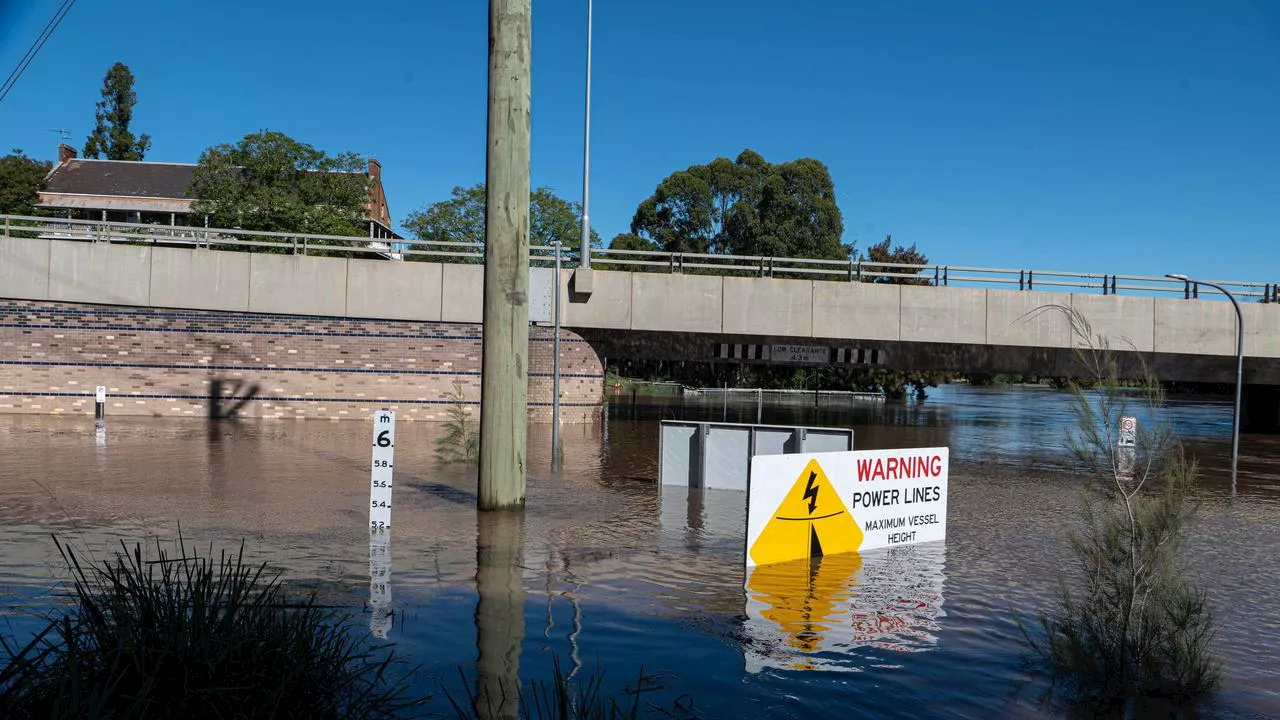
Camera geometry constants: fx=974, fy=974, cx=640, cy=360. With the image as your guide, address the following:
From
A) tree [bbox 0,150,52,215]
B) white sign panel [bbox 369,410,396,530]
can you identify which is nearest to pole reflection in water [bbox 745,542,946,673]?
white sign panel [bbox 369,410,396,530]

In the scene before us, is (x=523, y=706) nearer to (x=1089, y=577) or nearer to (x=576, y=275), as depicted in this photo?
(x=1089, y=577)

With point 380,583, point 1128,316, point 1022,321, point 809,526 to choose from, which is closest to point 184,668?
point 380,583

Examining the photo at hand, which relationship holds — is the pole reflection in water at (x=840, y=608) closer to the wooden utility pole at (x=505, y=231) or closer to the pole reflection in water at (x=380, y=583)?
the pole reflection in water at (x=380, y=583)

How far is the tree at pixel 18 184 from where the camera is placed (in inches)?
2611

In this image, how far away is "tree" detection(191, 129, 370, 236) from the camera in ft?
175

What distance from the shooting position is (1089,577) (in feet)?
20.3

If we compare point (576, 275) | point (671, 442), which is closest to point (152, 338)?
point (576, 275)

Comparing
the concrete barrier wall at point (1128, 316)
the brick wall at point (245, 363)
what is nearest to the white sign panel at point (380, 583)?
the brick wall at point (245, 363)

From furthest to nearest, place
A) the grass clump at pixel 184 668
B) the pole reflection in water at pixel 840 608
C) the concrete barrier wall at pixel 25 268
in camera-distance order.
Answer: the concrete barrier wall at pixel 25 268 < the pole reflection in water at pixel 840 608 < the grass clump at pixel 184 668

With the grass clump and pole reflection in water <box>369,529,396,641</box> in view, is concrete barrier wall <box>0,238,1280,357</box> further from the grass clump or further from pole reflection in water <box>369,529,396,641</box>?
the grass clump

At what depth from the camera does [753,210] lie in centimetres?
6856

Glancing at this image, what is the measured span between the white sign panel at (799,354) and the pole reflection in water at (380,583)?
Result: 20215mm

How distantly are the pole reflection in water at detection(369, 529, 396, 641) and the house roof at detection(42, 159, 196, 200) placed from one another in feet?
242

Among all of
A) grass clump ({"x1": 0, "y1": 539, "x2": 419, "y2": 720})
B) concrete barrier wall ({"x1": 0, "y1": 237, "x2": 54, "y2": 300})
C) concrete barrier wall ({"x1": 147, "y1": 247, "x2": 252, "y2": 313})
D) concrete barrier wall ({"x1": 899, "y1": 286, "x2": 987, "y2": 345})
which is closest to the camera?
grass clump ({"x1": 0, "y1": 539, "x2": 419, "y2": 720})
